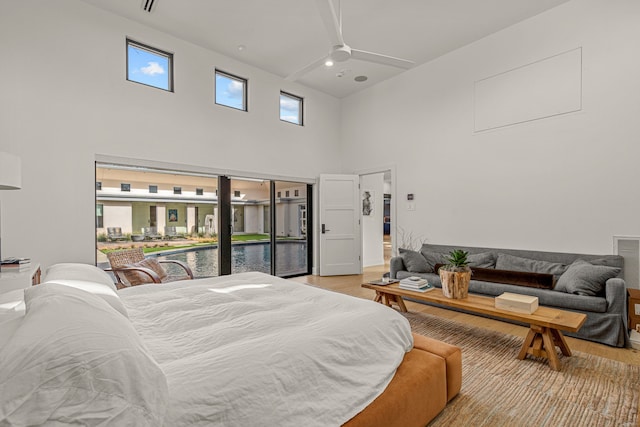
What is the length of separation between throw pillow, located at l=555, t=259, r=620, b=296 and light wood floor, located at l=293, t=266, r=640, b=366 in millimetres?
481

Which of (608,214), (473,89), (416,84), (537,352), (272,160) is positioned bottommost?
(537,352)

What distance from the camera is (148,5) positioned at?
160 inches

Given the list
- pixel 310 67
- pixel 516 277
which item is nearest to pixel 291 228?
pixel 310 67

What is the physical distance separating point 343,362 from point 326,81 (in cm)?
598

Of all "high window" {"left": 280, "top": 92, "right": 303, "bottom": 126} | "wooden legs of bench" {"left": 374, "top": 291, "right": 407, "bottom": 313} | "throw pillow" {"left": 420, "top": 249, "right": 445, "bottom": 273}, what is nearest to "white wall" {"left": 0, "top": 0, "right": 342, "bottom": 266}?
"high window" {"left": 280, "top": 92, "right": 303, "bottom": 126}

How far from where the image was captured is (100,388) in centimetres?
85

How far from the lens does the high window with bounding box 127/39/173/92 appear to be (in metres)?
4.57

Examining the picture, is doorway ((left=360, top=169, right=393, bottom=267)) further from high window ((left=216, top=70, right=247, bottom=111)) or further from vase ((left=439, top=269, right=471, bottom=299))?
vase ((left=439, top=269, right=471, bottom=299))

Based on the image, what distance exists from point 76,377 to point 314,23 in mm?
4825

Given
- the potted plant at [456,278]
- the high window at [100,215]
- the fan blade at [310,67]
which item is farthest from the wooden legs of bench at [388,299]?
the high window at [100,215]

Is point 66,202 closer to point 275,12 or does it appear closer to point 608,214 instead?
point 275,12

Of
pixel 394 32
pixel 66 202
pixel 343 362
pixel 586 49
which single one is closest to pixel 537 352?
pixel 343 362

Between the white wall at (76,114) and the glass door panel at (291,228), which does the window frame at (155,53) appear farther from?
the glass door panel at (291,228)

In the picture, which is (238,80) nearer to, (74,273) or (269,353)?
(74,273)
